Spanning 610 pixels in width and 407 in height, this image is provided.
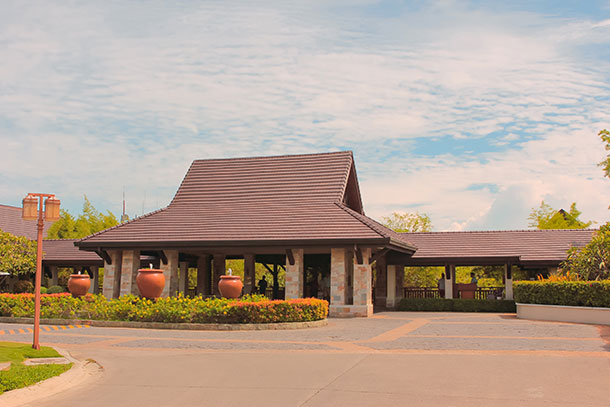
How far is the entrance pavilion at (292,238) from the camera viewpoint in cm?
2327

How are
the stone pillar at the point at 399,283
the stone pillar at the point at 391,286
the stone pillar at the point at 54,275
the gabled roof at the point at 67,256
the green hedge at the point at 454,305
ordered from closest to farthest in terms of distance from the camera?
the green hedge at the point at 454,305 → the stone pillar at the point at 391,286 → the stone pillar at the point at 399,283 → the gabled roof at the point at 67,256 → the stone pillar at the point at 54,275

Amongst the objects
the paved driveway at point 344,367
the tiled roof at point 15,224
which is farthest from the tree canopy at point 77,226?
the paved driveway at point 344,367

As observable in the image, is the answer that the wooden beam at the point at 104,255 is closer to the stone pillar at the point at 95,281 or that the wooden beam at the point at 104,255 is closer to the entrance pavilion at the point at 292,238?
the entrance pavilion at the point at 292,238

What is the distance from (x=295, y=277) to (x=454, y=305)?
806 centimetres

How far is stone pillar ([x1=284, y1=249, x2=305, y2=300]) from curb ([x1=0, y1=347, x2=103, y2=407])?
43.5 feet

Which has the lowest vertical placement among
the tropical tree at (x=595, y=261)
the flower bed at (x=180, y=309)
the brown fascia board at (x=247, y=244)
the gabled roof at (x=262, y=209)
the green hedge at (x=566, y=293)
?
the flower bed at (x=180, y=309)

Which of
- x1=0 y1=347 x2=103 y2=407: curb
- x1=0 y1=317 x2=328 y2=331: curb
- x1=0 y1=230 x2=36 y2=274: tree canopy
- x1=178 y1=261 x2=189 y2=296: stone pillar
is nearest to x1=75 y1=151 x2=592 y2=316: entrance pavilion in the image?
x1=178 y1=261 x2=189 y2=296: stone pillar

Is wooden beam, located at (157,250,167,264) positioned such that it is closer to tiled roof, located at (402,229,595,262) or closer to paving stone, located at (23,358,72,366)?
tiled roof, located at (402,229,595,262)

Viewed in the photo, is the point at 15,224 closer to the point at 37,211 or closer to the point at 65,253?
the point at 65,253

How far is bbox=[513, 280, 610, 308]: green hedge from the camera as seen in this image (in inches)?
754

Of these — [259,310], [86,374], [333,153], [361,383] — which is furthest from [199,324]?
[333,153]

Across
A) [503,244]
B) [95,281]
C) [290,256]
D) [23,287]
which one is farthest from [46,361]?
[23,287]

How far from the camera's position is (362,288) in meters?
23.0

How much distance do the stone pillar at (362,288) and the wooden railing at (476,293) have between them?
785cm
